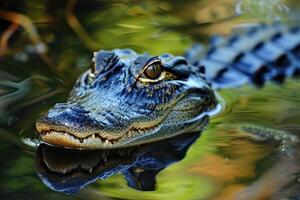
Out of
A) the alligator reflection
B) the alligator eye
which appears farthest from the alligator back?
the alligator reflection

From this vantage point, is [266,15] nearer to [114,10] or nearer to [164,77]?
[114,10]

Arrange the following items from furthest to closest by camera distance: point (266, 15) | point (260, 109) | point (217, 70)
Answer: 1. point (266, 15)
2. point (217, 70)
3. point (260, 109)

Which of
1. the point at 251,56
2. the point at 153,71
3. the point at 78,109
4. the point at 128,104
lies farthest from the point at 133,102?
the point at 251,56

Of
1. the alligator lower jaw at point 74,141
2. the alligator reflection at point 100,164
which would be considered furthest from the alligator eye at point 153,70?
the alligator lower jaw at point 74,141

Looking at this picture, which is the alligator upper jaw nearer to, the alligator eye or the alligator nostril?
the alligator nostril

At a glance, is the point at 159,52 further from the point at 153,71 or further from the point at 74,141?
the point at 74,141

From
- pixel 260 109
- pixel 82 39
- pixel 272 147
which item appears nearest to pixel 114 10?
pixel 82 39
